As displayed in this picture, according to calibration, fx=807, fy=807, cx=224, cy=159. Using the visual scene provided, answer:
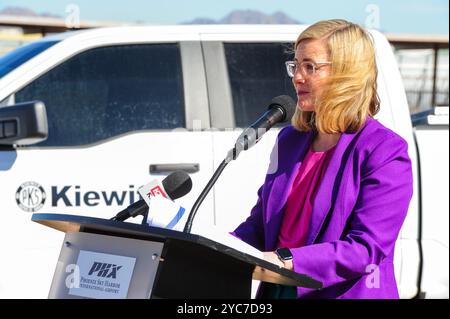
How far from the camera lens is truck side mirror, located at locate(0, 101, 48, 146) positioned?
7.04ft

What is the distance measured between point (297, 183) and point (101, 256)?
0.63 meters

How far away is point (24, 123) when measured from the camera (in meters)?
2.15

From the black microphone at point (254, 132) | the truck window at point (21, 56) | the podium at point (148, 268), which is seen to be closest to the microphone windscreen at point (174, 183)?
the black microphone at point (254, 132)

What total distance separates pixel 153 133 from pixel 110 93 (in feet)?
1.07

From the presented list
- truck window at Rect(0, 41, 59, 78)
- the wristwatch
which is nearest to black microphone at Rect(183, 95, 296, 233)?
the wristwatch

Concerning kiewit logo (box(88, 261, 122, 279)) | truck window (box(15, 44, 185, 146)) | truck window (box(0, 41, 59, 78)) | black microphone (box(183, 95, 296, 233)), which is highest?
truck window (box(0, 41, 59, 78))

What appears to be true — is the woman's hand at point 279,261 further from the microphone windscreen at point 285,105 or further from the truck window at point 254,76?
the truck window at point 254,76

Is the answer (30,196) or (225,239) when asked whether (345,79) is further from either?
(30,196)

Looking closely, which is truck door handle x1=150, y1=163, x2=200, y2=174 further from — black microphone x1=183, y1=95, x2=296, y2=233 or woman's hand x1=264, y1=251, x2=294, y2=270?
woman's hand x1=264, y1=251, x2=294, y2=270

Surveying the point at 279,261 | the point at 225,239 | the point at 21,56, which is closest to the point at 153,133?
the point at 21,56

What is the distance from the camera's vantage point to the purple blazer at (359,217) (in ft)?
6.97

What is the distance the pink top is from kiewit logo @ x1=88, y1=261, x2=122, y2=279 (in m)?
0.55

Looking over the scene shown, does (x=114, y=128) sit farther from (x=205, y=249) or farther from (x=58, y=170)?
(x=205, y=249)

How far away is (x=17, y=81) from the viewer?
418 cm
